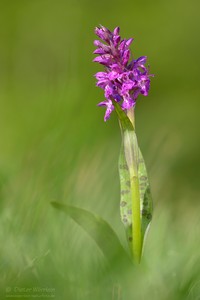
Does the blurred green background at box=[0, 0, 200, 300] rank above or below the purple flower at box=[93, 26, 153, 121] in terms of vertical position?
below

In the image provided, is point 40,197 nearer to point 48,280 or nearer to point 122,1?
point 48,280

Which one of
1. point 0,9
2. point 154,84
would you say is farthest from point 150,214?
point 0,9

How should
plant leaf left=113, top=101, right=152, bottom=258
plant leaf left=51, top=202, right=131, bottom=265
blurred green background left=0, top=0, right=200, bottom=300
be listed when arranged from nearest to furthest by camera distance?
blurred green background left=0, top=0, right=200, bottom=300 → plant leaf left=51, top=202, right=131, bottom=265 → plant leaf left=113, top=101, right=152, bottom=258

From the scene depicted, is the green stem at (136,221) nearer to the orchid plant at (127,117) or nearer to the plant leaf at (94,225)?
the orchid plant at (127,117)

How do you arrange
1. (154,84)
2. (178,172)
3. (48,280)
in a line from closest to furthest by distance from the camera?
(48,280) < (178,172) < (154,84)

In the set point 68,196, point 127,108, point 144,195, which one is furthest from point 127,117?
point 68,196

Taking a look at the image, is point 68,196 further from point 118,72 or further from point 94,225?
point 118,72

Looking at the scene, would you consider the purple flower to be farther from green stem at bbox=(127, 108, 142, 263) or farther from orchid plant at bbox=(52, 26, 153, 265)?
green stem at bbox=(127, 108, 142, 263)

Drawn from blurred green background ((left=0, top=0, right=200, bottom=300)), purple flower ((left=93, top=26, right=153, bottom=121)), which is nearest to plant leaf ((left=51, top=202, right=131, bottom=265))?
blurred green background ((left=0, top=0, right=200, bottom=300))

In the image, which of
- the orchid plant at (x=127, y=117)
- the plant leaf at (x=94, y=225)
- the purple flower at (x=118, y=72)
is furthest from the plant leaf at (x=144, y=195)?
the plant leaf at (x=94, y=225)
